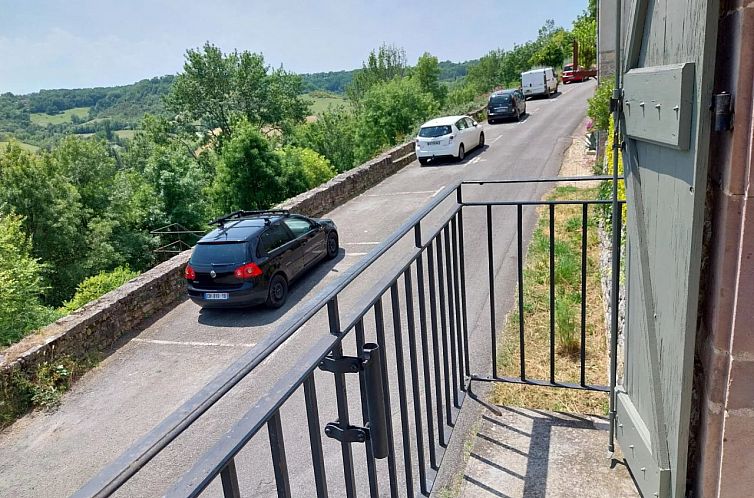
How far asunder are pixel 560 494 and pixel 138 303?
9.03 m

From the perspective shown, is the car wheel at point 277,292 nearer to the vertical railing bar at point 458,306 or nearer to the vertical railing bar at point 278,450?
the vertical railing bar at point 458,306

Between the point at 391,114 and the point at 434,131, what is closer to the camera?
the point at 434,131

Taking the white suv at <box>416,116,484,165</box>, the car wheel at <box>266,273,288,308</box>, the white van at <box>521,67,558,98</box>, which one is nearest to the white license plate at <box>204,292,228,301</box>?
the car wheel at <box>266,273,288,308</box>

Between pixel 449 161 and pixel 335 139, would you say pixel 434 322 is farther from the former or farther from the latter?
pixel 335 139

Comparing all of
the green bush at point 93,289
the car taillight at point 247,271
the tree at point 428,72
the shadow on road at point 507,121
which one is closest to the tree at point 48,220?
the green bush at point 93,289

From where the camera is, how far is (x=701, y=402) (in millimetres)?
1713

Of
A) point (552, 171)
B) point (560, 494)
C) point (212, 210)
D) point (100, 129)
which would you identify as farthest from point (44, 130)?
point (560, 494)

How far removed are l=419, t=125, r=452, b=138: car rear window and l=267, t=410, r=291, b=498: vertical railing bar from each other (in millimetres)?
19440

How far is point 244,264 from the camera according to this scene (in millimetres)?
9328

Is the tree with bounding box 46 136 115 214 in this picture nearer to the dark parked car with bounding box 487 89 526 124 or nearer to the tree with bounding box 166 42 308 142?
the tree with bounding box 166 42 308 142

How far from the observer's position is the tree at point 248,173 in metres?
27.7

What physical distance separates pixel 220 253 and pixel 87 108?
179 m

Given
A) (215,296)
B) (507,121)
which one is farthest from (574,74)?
(215,296)

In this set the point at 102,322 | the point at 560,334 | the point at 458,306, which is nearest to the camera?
the point at 458,306
